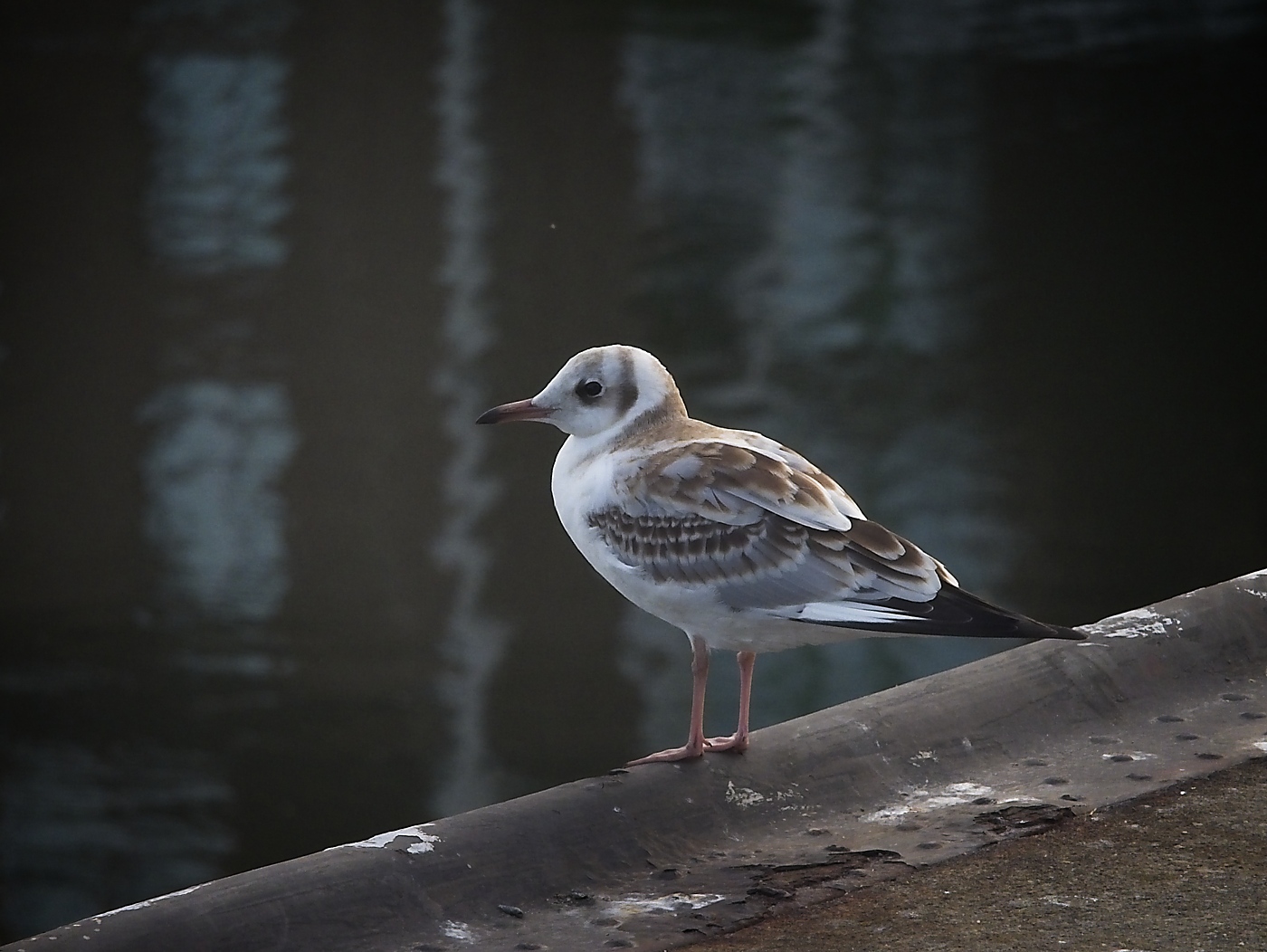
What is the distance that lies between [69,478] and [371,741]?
2705 millimetres

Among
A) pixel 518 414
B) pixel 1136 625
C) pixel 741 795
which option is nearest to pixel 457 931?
pixel 741 795

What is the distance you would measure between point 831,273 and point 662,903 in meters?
9.14

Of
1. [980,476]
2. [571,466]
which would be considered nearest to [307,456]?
[980,476]

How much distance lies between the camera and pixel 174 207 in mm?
12492

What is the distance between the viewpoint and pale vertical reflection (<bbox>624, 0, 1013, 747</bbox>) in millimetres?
7500

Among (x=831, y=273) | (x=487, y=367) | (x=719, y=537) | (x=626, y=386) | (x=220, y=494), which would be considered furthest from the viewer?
(x=831, y=273)

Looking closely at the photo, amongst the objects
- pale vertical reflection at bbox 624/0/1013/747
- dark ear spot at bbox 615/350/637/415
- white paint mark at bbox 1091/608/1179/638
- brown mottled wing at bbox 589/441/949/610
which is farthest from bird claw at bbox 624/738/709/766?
pale vertical reflection at bbox 624/0/1013/747

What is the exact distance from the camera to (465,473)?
8586 millimetres

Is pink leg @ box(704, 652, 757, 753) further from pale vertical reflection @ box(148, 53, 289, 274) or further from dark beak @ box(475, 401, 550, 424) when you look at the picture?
pale vertical reflection @ box(148, 53, 289, 274)

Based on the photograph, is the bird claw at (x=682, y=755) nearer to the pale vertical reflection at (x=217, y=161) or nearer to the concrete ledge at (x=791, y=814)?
the concrete ledge at (x=791, y=814)

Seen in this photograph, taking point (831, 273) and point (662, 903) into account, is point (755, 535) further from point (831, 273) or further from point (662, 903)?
point (831, 273)

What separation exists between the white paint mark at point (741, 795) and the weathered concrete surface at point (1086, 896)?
33 cm

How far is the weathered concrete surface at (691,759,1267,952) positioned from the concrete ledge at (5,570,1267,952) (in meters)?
0.06

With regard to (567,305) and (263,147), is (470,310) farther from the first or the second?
(263,147)
